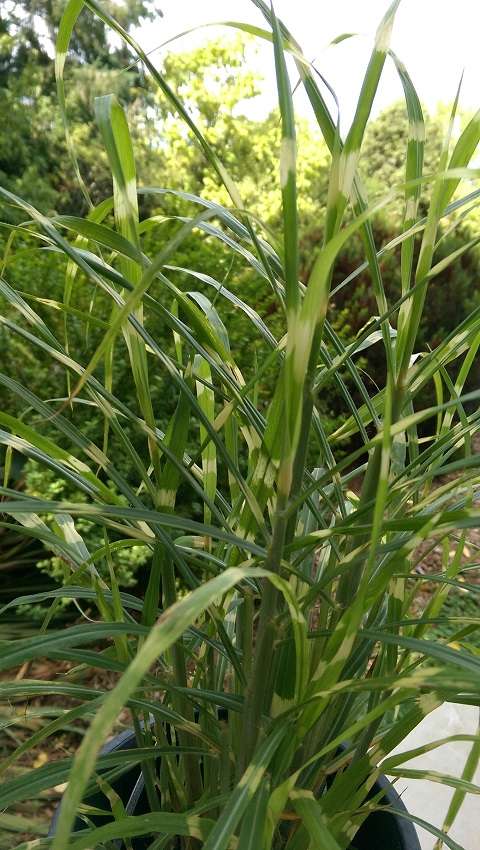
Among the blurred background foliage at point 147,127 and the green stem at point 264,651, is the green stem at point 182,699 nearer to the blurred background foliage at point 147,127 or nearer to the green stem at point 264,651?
the green stem at point 264,651

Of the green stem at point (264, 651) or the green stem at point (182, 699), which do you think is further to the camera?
the green stem at point (182, 699)

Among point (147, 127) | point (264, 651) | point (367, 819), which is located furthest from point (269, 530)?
point (147, 127)

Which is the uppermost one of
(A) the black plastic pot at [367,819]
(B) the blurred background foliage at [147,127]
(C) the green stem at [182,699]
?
(B) the blurred background foliage at [147,127]

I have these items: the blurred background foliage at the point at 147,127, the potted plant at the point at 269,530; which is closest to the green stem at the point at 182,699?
the potted plant at the point at 269,530

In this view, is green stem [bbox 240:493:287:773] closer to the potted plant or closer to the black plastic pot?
the potted plant

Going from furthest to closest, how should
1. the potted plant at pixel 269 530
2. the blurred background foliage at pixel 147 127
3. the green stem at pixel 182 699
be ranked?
the blurred background foliage at pixel 147 127 < the green stem at pixel 182 699 < the potted plant at pixel 269 530

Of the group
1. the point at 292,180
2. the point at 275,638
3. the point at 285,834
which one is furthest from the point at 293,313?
the point at 285,834

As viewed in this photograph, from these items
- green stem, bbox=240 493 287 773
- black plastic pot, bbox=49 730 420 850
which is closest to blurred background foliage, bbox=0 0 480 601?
black plastic pot, bbox=49 730 420 850

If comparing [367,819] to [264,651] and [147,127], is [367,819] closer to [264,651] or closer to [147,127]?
[264,651]

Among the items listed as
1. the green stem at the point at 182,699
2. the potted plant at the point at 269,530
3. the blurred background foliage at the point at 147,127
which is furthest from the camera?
the blurred background foliage at the point at 147,127
